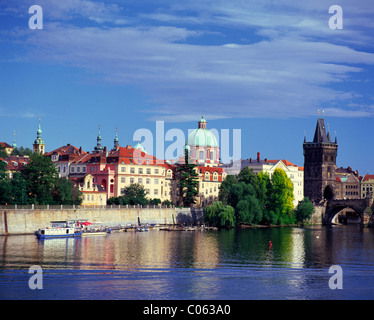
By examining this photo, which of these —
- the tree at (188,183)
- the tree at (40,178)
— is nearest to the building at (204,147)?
the tree at (188,183)

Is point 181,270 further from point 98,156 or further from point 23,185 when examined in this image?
point 98,156

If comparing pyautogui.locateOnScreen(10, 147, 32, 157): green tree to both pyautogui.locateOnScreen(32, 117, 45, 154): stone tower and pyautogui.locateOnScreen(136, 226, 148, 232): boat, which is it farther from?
pyautogui.locateOnScreen(136, 226, 148, 232): boat

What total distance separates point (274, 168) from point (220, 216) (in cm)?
5030

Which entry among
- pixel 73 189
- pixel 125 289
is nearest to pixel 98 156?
A: pixel 73 189

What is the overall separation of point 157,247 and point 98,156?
1978 inches

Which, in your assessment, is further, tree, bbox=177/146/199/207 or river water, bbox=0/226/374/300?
tree, bbox=177/146/199/207

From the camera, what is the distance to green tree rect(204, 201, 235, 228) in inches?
4154

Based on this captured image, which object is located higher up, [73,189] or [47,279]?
[73,189]

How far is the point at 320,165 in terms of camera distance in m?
158

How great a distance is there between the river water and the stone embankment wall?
2835 mm

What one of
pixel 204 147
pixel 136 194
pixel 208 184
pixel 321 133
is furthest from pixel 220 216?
pixel 321 133

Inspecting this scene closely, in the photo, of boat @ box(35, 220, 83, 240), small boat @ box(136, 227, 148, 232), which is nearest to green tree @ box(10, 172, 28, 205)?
boat @ box(35, 220, 83, 240)

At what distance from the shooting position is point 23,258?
187ft
